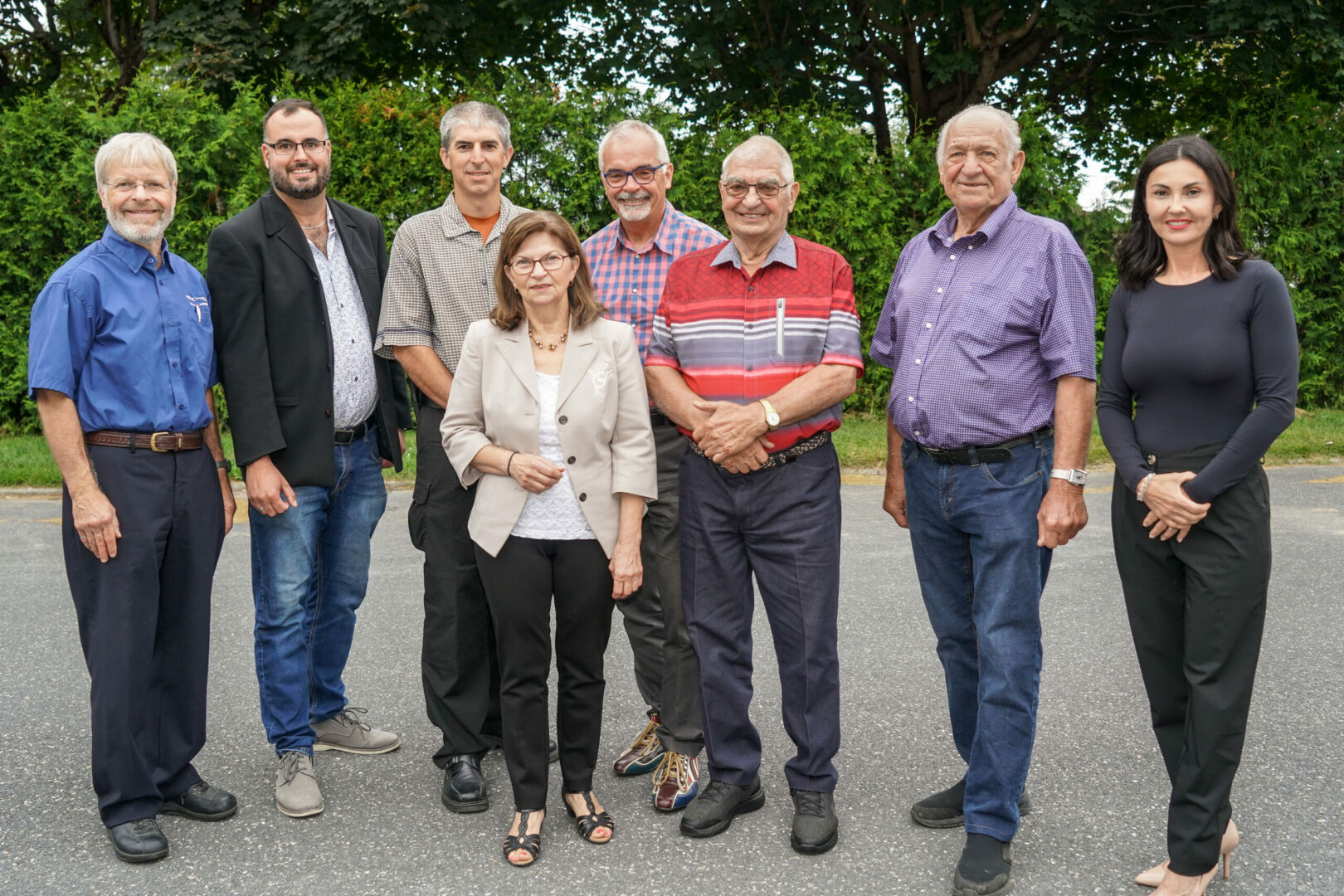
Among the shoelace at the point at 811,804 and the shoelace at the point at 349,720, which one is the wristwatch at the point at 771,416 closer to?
the shoelace at the point at 811,804

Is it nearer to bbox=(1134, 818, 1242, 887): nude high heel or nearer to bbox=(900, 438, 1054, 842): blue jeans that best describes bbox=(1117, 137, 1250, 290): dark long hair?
bbox=(900, 438, 1054, 842): blue jeans

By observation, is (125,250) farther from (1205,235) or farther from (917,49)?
(917,49)

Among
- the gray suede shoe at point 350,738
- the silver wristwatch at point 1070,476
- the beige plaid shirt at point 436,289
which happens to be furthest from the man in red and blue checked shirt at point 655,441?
the silver wristwatch at point 1070,476

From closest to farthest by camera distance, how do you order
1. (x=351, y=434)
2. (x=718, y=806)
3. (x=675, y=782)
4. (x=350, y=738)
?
(x=718, y=806)
(x=675, y=782)
(x=351, y=434)
(x=350, y=738)

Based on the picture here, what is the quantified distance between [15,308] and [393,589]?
7282 mm

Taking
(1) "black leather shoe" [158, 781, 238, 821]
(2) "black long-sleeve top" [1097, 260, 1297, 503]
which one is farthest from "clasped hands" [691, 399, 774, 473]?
(1) "black leather shoe" [158, 781, 238, 821]

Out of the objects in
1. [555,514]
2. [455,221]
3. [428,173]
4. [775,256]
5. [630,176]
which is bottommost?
[555,514]

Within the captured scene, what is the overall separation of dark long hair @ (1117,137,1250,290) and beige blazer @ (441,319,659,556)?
1557mm

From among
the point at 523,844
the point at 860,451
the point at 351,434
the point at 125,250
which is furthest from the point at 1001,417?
the point at 860,451

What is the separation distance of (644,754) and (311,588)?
1.42 meters

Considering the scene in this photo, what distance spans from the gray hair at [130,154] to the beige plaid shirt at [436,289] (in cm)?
82

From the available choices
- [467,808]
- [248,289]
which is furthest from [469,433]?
[467,808]

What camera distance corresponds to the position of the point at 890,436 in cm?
386

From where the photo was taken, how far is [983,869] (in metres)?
3.29
